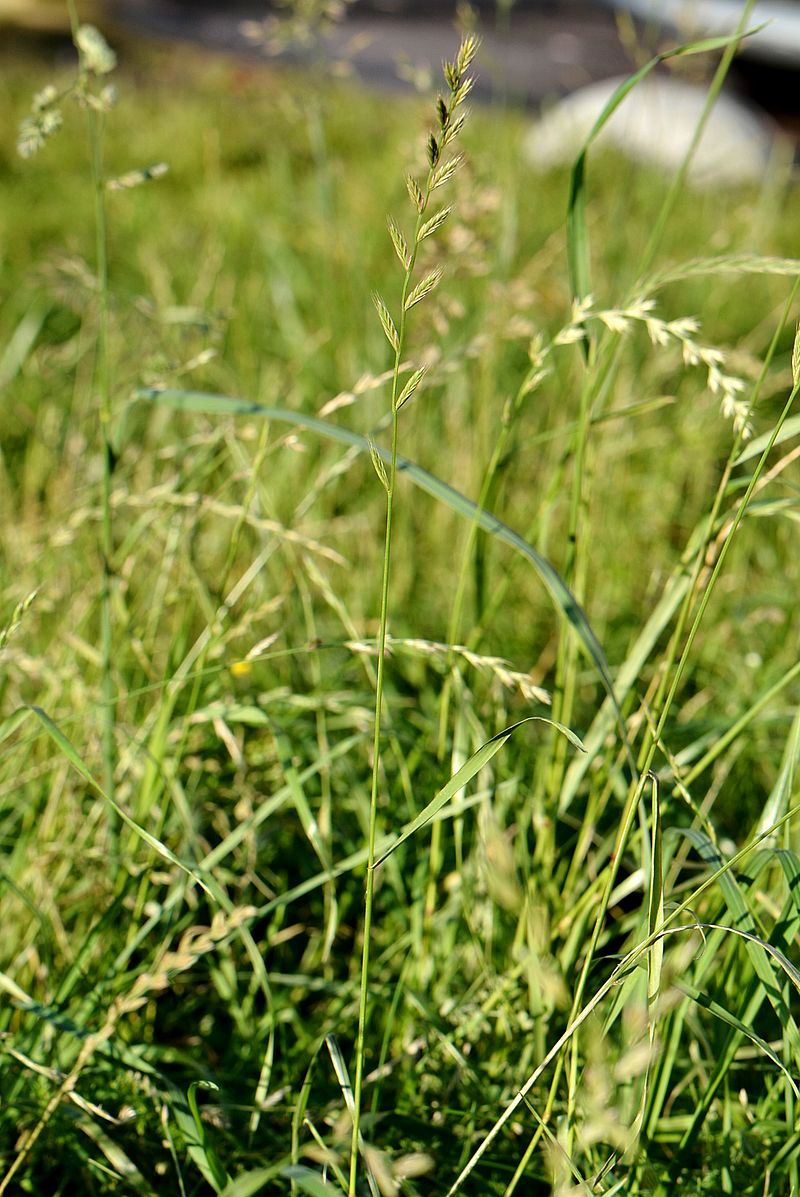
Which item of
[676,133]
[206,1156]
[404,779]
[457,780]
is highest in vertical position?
[676,133]

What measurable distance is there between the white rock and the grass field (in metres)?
2.24

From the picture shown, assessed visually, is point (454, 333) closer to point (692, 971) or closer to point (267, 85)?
point (692, 971)

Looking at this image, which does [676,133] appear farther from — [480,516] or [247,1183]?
[247,1183]

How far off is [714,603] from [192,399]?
1.12 meters

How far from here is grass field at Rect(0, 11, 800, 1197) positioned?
1008 millimetres

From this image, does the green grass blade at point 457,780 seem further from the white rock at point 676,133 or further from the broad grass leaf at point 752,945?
the white rock at point 676,133

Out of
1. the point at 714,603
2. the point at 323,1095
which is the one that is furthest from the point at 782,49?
the point at 323,1095

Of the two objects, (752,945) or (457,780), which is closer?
(457,780)

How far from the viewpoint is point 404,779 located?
1.31 m

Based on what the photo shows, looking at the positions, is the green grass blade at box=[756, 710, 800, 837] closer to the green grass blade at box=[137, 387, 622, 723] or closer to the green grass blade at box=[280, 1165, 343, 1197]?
the green grass blade at box=[137, 387, 622, 723]

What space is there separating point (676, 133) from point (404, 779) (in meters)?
4.57

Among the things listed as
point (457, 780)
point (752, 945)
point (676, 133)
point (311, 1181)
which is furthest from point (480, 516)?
point (676, 133)

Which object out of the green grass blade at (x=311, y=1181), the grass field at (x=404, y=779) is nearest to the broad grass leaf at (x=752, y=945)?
the grass field at (x=404, y=779)

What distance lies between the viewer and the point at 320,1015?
1331 mm
